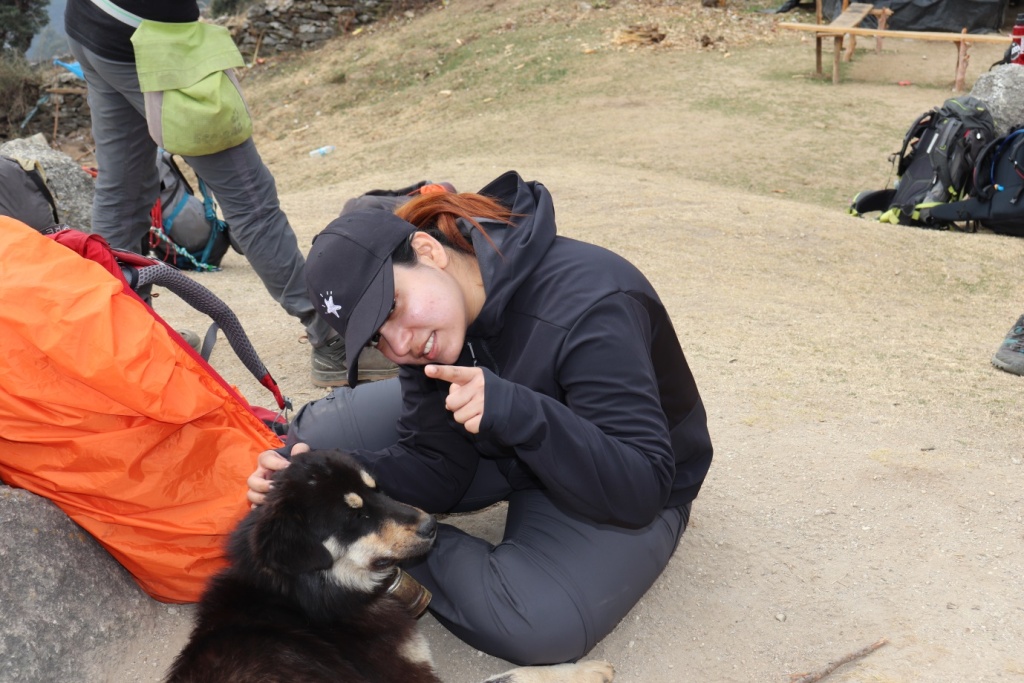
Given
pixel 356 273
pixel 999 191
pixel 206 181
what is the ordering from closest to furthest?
pixel 356 273 < pixel 206 181 < pixel 999 191

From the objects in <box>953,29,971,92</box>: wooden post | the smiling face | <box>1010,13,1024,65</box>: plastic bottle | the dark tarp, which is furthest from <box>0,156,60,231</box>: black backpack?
the dark tarp

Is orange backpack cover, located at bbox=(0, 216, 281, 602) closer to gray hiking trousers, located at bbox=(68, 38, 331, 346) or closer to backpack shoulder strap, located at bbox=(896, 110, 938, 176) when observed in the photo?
gray hiking trousers, located at bbox=(68, 38, 331, 346)

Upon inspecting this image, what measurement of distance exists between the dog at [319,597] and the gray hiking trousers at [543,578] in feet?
0.39

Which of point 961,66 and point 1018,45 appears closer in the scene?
point 1018,45

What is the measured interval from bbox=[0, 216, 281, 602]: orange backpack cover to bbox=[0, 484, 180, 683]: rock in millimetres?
64

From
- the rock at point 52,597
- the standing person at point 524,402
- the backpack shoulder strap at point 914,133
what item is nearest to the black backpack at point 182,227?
the rock at point 52,597

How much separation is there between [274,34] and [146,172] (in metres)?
15.5

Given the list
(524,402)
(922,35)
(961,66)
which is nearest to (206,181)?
(524,402)

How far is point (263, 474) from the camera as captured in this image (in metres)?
2.77

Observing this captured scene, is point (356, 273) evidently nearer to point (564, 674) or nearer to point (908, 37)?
point (564, 674)

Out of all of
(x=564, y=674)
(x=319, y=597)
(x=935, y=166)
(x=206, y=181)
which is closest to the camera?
(x=319, y=597)

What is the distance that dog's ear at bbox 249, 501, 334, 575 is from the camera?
2.48m

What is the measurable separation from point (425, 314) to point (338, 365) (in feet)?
7.86

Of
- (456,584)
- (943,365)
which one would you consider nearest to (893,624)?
(456,584)
